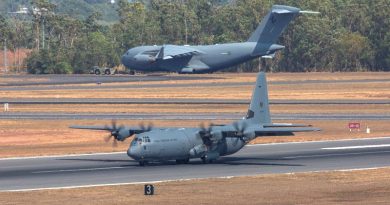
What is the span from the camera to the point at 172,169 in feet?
198

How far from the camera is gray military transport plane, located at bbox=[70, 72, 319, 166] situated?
194ft

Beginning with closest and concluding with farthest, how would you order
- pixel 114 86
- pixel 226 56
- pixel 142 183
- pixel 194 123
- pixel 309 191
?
pixel 309 191
pixel 142 183
pixel 194 123
pixel 114 86
pixel 226 56

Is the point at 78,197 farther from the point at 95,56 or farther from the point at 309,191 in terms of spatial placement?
the point at 95,56

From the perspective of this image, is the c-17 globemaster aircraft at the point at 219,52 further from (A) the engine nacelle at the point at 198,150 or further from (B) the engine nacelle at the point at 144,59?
(A) the engine nacelle at the point at 198,150

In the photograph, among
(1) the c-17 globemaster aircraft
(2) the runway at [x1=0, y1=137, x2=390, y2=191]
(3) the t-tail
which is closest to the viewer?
(2) the runway at [x1=0, y1=137, x2=390, y2=191]

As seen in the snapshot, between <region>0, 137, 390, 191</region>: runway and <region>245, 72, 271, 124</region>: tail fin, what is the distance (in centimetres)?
260

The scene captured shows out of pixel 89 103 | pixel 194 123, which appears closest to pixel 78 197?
pixel 194 123

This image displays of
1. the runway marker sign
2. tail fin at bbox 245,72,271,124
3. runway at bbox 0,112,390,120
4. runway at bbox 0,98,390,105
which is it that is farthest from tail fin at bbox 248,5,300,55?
tail fin at bbox 245,72,271,124

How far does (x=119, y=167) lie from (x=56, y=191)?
11456 millimetres

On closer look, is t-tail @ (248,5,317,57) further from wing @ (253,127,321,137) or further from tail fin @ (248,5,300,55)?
wing @ (253,127,321,137)

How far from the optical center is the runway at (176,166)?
5547 centimetres

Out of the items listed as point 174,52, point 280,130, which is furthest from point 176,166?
point 174,52

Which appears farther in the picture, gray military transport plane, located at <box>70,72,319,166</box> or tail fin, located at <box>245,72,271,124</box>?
tail fin, located at <box>245,72,271,124</box>

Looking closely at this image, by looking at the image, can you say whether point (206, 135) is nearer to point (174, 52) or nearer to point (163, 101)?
point (163, 101)
